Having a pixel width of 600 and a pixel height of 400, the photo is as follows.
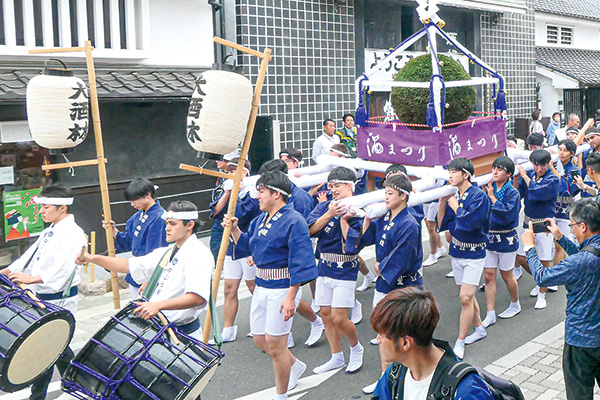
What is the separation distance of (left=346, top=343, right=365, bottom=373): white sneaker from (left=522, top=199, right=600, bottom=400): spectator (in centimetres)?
Result: 227

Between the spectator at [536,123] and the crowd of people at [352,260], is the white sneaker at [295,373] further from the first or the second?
the spectator at [536,123]

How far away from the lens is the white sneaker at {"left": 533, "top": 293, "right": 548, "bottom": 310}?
836 centimetres

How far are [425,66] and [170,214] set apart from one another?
14.6ft

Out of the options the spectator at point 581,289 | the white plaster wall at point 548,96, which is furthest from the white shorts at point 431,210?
the white plaster wall at point 548,96

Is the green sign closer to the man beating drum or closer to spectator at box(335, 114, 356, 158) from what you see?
the man beating drum

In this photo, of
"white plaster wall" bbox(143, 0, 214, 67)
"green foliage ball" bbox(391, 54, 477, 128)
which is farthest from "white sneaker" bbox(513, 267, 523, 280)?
"white plaster wall" bbox(143, 0, 214, 67)

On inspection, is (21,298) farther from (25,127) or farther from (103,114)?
(103,114)

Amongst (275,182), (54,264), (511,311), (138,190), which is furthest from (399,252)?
(54,264)

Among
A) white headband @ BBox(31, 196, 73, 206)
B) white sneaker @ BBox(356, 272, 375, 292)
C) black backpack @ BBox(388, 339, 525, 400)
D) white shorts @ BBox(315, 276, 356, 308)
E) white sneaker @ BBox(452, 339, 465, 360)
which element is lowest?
white sneaker @ BBox(452, 339, 465, 360)

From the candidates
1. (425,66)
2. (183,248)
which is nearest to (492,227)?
(425,66)

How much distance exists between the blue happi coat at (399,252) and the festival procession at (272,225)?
3 centimetres

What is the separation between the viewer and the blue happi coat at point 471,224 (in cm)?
704

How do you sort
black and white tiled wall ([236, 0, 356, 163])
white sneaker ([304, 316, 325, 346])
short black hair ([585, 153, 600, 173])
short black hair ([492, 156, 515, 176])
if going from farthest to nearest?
black and white tiled wall ([236, 0, 356, 163])
short black hair ([492, 156, 515, 176])
white sneaker ([304, 316, 325, 346])
short black hair ([585, 153, 600, 173])

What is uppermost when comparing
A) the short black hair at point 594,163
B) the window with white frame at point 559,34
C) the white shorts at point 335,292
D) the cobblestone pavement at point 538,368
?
the window with white frame at point 559,34
